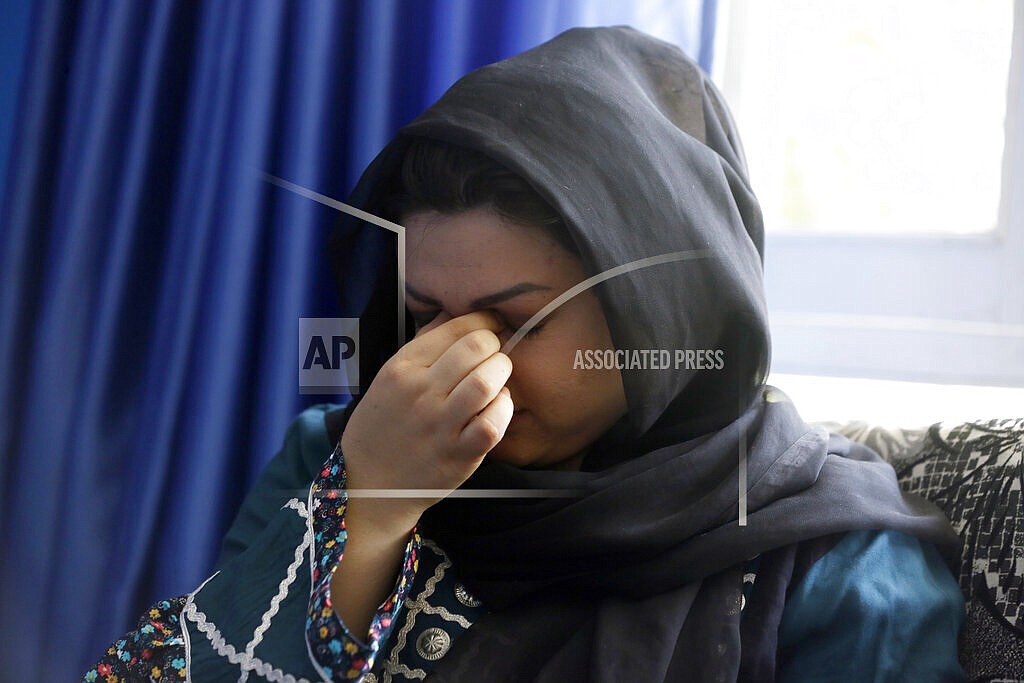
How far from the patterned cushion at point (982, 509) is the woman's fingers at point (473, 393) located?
36 cm

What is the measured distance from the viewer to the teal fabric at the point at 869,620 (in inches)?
21.0

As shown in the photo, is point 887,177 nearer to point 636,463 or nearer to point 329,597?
point 636,463

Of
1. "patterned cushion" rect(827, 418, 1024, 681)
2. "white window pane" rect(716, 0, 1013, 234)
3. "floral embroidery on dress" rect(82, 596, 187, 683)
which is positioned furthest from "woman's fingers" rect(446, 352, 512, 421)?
"white window pane" rect(716, 0, 1013, 234)

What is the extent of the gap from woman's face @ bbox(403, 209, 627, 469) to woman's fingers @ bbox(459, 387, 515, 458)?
20 mm

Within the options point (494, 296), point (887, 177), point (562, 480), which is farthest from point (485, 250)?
point (887, 177)

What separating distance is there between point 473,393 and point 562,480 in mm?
102

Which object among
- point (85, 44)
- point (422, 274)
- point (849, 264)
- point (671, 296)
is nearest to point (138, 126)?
point (85, 44)

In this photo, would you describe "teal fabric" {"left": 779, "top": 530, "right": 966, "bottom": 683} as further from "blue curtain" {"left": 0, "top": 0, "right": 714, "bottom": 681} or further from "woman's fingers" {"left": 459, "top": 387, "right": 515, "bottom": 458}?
"blue curtain" {"left": 0, "top": 0, "right": 714, "bottom": 681}

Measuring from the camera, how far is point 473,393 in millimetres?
509

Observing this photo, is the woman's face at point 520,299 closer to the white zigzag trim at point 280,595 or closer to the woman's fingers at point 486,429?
the woman's fingers at point 486,429

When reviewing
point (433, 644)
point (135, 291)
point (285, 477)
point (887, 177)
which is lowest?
point (433, 644)

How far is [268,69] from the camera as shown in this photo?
600mm

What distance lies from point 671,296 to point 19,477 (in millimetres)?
460

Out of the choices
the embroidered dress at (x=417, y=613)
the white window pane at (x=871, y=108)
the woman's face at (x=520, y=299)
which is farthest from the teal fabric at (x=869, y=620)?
the white window pane at (x=871, y=108)
